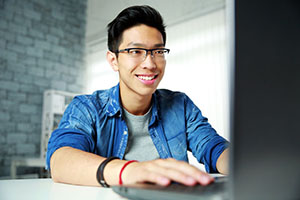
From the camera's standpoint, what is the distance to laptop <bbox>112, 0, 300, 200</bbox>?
22 centimetres

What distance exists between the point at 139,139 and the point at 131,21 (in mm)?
419

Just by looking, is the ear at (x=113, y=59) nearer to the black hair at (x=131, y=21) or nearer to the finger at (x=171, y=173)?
the black hair at (x=131, y=21)

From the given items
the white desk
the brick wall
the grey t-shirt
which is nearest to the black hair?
the grey t-shirt

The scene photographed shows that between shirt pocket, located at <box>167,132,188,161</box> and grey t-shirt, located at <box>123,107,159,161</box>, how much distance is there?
0.20 feet

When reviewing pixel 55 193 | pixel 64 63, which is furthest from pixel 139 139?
pixel 64 63

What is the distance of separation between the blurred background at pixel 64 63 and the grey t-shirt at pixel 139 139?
1.80m

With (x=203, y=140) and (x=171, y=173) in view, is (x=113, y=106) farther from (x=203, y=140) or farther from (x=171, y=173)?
(x=171, y=173)

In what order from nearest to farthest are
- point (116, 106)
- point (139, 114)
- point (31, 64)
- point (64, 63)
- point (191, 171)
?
point (191, 171)
point (116, 106)
point (139, 114)
point (31, 64)
point (64, 63)

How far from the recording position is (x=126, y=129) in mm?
950

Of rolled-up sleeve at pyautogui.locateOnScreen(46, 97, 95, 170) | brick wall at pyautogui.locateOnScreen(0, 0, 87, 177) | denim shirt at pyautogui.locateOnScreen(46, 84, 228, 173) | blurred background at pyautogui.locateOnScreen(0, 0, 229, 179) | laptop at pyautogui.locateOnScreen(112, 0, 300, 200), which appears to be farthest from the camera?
brick wall at pyautogui.locateOnScreen(0, 0, 87, 177)

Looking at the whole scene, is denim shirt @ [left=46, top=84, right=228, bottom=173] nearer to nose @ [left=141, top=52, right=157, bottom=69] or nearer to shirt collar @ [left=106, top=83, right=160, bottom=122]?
shirt collar @ [left=106, top=83, right=160, bottom=122]

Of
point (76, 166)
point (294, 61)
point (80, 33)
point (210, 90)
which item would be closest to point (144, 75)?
point (76, 166)

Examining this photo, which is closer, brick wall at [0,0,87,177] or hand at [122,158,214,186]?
hand at [122,158,214,186]

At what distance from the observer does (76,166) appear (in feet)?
1.82
